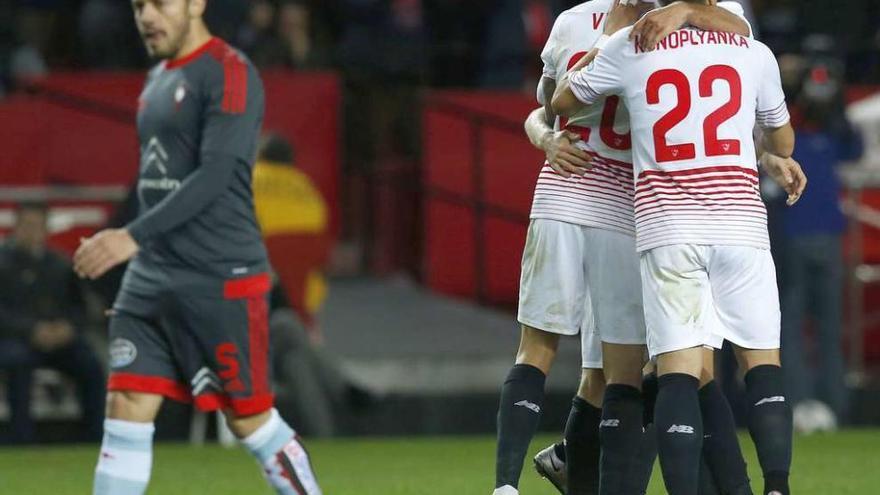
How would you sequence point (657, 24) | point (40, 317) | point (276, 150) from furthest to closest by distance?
point (40, 317) < point (276, 150) < point (657, 24)

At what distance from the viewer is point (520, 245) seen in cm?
1598

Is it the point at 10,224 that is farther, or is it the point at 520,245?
the point at 520,245

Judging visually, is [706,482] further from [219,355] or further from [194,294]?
[194,294]

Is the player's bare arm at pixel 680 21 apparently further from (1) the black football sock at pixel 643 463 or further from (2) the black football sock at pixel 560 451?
(2) the black football sock at pixel 560 451

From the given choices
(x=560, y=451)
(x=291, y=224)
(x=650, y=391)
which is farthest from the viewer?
(x=291, y=224)

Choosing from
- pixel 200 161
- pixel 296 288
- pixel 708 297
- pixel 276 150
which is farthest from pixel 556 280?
pixel 296 288

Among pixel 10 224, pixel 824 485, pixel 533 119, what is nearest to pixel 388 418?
pixel 10 224

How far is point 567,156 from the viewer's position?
23.8ft

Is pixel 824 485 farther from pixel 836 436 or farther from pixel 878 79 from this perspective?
pixel 878 79

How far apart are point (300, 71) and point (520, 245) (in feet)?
7.86

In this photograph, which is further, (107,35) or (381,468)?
(107,35)

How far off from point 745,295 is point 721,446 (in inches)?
22.0

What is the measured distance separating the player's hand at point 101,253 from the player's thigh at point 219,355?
43 cm

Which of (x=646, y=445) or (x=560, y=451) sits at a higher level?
(x=646, y=445)
